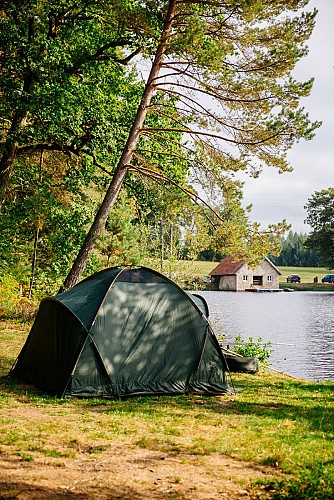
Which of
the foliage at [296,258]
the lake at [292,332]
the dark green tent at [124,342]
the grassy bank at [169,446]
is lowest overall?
the lake at [292,332]

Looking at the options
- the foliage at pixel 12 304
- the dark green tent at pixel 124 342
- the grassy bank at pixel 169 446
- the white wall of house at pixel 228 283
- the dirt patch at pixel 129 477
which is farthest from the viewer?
the white wall of house at pixel 228 283

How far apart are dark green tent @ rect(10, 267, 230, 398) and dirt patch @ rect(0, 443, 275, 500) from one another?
3.08 m

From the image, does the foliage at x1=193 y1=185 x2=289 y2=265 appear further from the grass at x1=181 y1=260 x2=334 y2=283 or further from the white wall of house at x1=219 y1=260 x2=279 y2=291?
the grass at x1=181 y1=260 x2=334 y2=283

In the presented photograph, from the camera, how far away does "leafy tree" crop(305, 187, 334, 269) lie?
230ft

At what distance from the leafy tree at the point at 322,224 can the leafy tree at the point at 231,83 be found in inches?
2256

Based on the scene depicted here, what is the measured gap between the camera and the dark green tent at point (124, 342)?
8.73 m

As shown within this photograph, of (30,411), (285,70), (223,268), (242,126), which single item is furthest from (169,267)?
(223,268)

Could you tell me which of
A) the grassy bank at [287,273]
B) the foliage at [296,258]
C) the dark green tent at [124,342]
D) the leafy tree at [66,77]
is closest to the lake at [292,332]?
the grassy bank at [287,273]

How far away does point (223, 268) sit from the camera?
67.1 meters

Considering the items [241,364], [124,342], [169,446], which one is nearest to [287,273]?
[241,364]

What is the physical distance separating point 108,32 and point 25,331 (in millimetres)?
A: 9068

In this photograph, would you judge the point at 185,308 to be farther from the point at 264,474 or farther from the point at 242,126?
the point at 242,126

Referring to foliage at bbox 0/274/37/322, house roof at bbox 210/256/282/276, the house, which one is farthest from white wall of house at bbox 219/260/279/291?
foliage at bbox 0/274/37/322

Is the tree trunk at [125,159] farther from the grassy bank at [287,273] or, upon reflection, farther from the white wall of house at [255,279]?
the white wall of house at [255,279]
